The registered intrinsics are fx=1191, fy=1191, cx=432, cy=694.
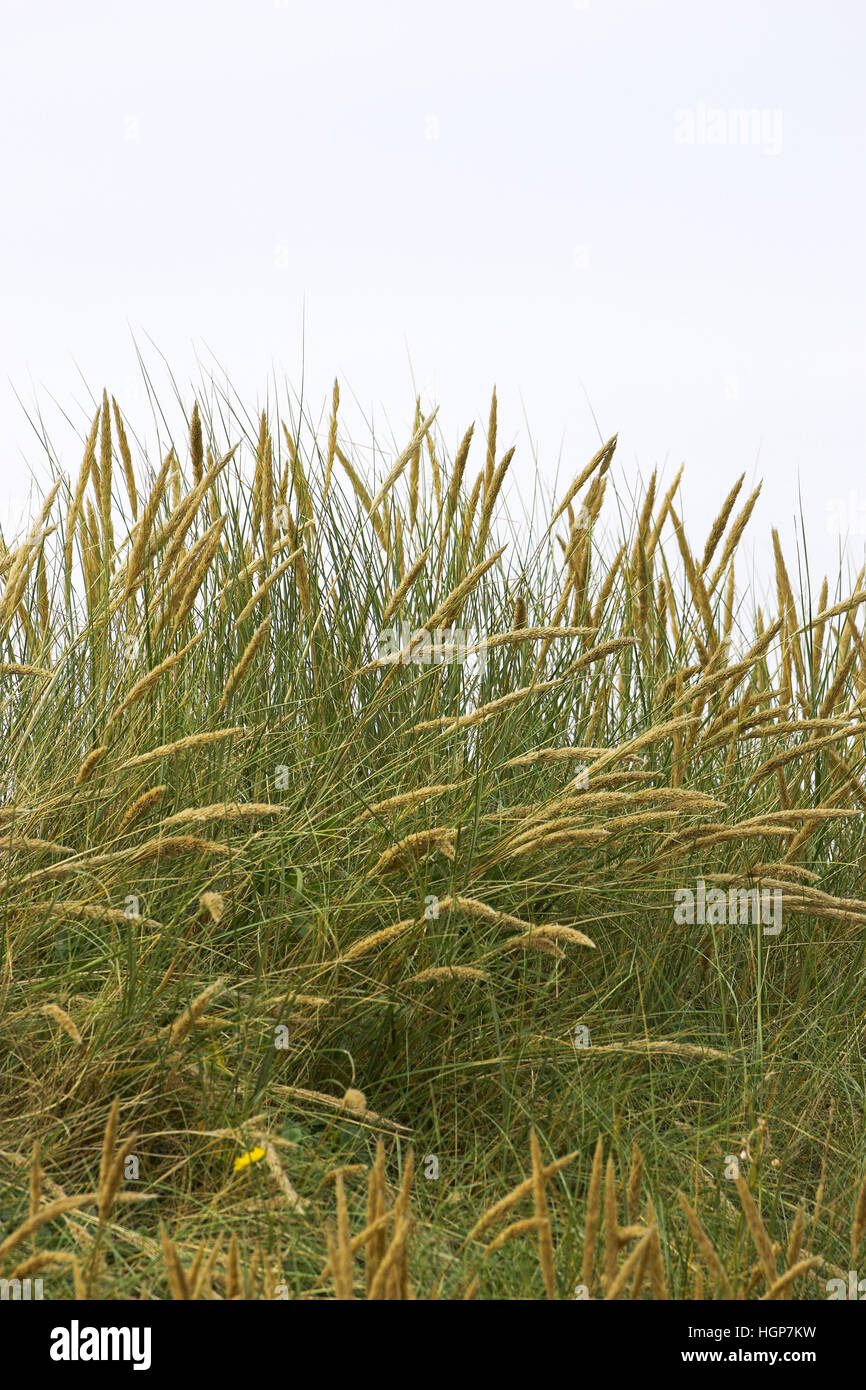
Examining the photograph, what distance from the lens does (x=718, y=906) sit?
2328 millimetres

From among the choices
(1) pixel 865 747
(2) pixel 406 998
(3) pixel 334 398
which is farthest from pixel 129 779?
(1) pixel 865 747

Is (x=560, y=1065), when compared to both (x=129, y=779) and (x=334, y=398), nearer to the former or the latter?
(x=129, y=779)

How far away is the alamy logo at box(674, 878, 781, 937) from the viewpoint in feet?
7.55

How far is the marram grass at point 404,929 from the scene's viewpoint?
1.50 m

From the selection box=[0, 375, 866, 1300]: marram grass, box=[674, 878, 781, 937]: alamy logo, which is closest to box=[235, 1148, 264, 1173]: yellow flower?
box=[0, 375, 866, 1300]: marram grass

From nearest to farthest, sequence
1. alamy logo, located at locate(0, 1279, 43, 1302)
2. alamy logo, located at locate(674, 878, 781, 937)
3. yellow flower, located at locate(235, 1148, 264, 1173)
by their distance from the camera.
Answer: alamy logo, located at locate(0, 1279, 43, 1302)
yellow flower, located at locate(235, 1148, 264, 1173)
alamy logo, located at locate(674, 878, 781, 937)

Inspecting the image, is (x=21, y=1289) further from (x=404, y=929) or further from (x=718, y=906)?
(x=718, y=906)

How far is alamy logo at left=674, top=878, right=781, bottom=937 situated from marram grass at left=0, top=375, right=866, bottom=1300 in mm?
23
